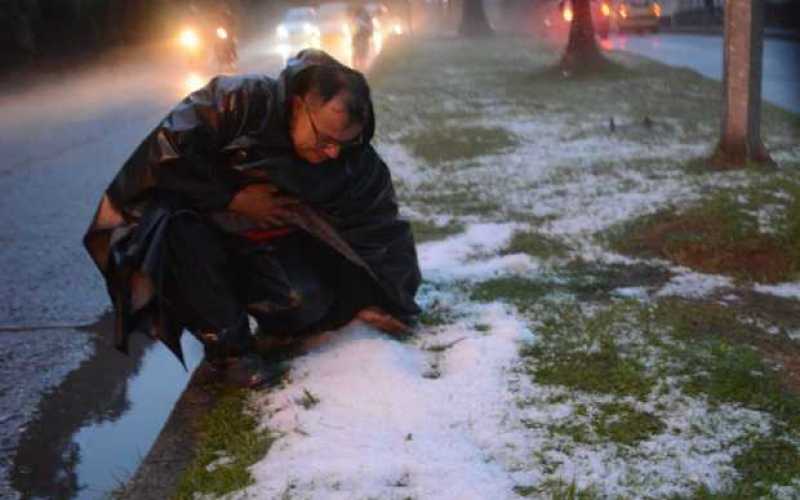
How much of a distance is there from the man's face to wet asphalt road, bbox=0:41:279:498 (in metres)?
1.72

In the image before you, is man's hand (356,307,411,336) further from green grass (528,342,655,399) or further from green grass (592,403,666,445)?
green grass (592,403,666,445)

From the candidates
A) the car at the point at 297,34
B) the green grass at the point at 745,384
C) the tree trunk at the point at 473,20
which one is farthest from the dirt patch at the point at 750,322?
the tree trunk at the point at 473,20

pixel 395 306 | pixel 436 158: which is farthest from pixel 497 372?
pixel 436 158

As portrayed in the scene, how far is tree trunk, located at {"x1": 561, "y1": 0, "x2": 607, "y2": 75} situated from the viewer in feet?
60.6

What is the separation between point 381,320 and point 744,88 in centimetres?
506

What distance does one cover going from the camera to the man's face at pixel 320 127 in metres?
3.60

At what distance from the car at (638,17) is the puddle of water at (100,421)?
36177 mm

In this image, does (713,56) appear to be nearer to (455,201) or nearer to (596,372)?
(455,201)

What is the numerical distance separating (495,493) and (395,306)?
1.48 metres

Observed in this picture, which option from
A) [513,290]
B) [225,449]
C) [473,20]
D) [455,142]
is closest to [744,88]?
[455,142]

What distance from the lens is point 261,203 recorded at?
3.80 metres

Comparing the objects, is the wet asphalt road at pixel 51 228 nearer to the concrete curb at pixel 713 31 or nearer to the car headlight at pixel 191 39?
the car headlight at pixel 191 39

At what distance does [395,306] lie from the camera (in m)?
4.20

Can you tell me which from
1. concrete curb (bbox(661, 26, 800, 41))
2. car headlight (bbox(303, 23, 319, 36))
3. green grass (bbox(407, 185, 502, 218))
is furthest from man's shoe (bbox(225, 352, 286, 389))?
car headlight (bbox(303, 23, 319, 36))
